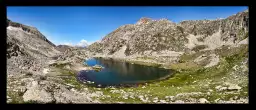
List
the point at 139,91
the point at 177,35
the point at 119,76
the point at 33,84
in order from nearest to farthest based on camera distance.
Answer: the point at 33,84 < the point at 139,91 < the point at 119,76 < the point at 177,35

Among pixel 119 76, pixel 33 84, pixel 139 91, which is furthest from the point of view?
pixel 119 76

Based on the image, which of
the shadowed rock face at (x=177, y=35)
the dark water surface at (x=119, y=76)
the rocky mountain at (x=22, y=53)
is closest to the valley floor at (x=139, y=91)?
the rocky mountain at (x=22, y=53)

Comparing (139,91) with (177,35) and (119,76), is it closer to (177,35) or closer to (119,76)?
(119,76)

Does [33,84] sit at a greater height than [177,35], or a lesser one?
lesser

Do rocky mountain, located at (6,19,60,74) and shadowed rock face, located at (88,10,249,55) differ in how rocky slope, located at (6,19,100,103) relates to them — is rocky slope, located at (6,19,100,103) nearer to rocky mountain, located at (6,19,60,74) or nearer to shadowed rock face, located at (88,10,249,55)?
rocky mountain, located at (6,19,60,74)

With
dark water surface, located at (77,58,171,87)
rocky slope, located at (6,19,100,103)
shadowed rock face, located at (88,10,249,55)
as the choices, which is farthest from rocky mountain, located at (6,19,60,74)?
shadowed rock face, located at (88,10,249,55)

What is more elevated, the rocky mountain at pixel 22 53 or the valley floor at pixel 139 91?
the rocky mountain at pixel 22 53

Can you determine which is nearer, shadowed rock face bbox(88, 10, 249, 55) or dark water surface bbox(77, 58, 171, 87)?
dark water surface bbox(77, 58, 171, 87)

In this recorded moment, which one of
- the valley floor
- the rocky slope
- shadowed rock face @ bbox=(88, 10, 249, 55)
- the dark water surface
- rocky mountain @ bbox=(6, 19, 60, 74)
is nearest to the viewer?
the rocky slope

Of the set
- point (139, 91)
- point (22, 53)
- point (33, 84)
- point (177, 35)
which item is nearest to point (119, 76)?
point (22, 53)

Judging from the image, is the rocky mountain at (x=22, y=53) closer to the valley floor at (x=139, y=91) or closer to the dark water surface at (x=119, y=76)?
the valley floor at (x=139, y=91)

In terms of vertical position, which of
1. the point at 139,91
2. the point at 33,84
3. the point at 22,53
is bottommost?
the point at 139,91

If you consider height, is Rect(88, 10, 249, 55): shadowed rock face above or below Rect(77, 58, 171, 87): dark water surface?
above
